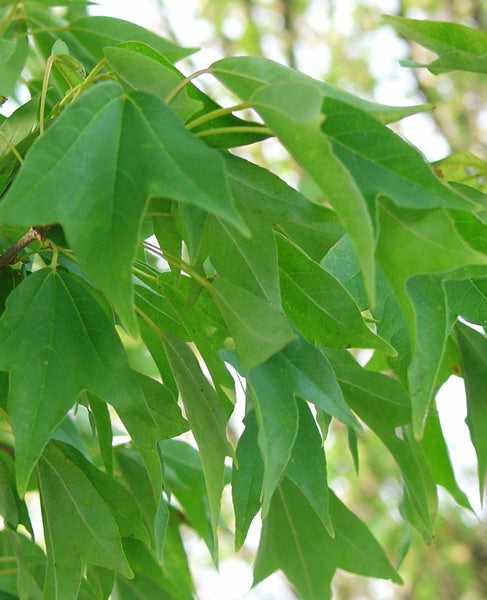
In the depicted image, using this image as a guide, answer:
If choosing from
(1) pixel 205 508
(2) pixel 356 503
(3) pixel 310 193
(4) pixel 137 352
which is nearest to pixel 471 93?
(2) pixel 356 503

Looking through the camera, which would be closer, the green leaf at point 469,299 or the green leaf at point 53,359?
the green leaf at point 53,359

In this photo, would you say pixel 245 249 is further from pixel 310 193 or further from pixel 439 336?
pixel 310 193

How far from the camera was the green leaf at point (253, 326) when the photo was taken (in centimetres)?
58

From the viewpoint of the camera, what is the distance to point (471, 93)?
334cm

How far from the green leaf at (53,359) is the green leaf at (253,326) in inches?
3.0

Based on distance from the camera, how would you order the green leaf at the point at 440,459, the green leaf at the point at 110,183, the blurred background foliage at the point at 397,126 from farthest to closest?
the blurred background foliage at the point at 397,126 < the green leaf at the point at 440,459 < the green leaf at the point at 110,183

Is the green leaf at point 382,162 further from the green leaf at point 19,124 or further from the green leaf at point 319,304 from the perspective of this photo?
the green leaf at point 19,124

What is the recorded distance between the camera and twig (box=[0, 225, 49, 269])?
650 mm

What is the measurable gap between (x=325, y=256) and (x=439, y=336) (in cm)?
17

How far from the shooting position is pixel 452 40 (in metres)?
0.74

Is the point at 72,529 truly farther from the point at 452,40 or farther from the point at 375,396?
the point at 452,40

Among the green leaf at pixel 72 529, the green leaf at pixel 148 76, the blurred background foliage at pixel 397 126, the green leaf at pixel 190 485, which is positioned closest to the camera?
the green leaf at pixel 148 76

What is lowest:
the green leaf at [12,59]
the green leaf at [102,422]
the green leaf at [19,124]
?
the green leaf at [102,422]

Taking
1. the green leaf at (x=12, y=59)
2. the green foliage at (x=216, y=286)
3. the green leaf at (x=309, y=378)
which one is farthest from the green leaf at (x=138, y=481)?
the green leaf at (x=12, y=59)
